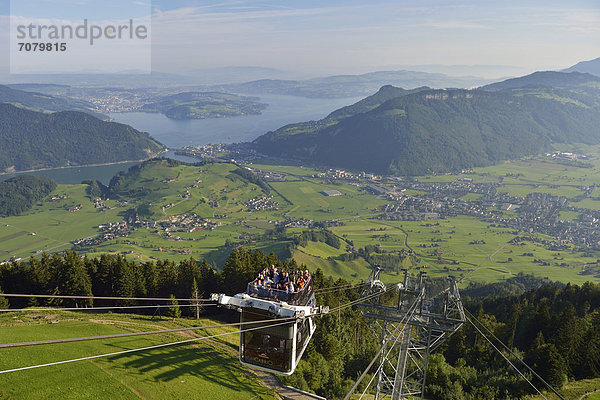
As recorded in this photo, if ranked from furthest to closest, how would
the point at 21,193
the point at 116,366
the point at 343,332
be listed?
the point at 21,193
the point at 343,332
the point at 116,366

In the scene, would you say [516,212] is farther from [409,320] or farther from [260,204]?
[409,320]

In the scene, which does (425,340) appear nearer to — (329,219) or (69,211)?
(329,219)

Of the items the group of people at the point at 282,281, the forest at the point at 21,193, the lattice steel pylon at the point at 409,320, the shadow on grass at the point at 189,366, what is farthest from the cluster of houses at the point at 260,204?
the group of people at the point at 282,281

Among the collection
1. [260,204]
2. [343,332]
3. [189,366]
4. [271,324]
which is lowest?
[260,204]

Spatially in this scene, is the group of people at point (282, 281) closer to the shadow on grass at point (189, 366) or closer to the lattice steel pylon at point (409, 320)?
the lattice steel pylon at point (409, 320)

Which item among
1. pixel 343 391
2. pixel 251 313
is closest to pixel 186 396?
pixel 251 313

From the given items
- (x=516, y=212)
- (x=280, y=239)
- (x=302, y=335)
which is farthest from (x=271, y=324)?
(x=516, y=212)

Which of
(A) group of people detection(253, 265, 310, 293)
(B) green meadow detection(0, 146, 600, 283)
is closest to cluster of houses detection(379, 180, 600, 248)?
(B) green meadow detection(0, 146, 600, 283)

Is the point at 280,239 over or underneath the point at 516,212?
underneath
